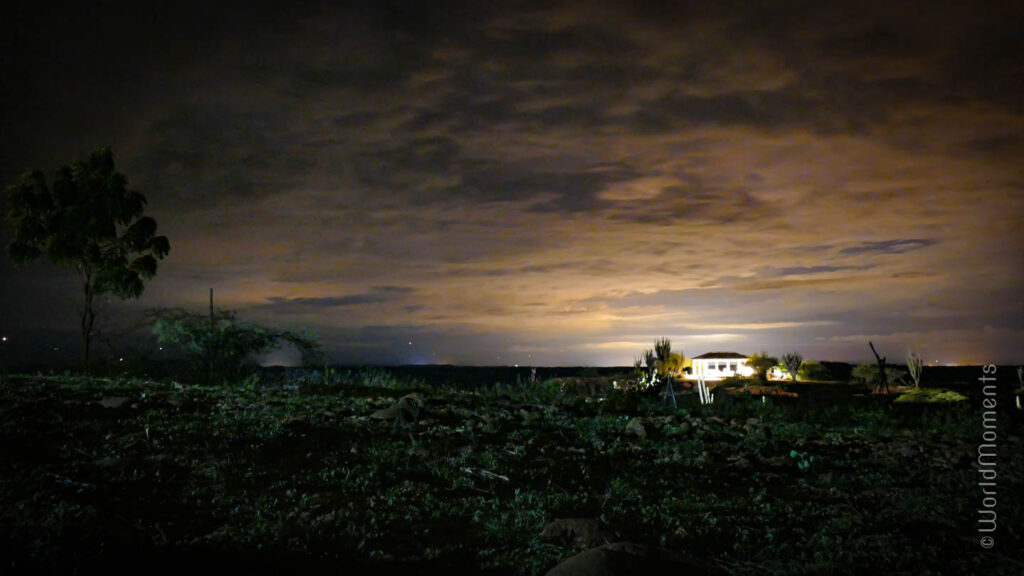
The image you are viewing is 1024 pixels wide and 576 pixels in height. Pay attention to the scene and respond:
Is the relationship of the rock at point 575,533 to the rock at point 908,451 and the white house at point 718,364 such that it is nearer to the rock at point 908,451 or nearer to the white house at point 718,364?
the rock at point 908,451

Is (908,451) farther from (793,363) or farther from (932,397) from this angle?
(793,363)

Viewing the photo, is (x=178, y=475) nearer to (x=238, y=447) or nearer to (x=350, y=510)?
(x=238, y=447)

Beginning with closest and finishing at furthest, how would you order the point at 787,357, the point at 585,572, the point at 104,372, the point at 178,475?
1. the point at 585,572
2. the point at 178,475
3. the point at 104,372
4. the point at 787,357

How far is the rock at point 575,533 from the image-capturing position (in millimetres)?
5465

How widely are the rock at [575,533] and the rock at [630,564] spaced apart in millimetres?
789

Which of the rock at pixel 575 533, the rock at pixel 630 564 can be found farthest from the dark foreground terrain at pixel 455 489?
the rock at pixel 630 564

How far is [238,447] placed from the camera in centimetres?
788

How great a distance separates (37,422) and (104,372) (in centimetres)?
1446

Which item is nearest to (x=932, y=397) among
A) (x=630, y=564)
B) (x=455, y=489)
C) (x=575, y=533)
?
(x=455, y=489)

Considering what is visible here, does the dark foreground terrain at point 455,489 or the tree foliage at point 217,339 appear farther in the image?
the tree foliage at point 217,339

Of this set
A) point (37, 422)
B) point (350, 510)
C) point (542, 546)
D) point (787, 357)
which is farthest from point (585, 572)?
point (787, 357)

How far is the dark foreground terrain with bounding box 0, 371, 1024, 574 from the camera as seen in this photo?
5.07 m

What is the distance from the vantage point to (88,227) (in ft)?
69.2

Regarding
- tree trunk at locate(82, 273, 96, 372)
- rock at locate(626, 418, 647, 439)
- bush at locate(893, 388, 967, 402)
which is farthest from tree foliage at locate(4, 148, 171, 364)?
bush at locate(893, 388, 967, 402)
